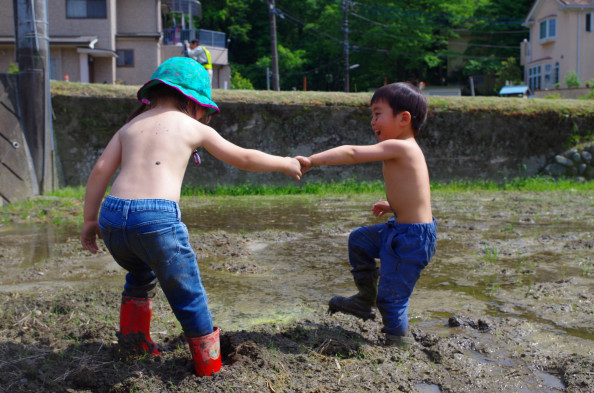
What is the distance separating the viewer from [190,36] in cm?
3484

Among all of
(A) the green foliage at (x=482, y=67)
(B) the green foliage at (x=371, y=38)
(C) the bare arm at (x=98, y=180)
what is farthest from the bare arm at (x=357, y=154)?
(A) the green foliage at (x=482, y=67)

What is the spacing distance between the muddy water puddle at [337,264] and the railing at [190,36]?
28668mm

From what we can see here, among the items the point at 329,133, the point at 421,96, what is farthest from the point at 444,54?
the point at 421,96

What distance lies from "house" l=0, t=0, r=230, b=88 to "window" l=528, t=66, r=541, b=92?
2426 cm

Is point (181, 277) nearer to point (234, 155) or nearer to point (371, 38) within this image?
point (234, 155)

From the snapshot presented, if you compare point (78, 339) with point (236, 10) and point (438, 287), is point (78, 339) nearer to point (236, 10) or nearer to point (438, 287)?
point (438, 287)

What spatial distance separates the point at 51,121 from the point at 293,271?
19.6ft

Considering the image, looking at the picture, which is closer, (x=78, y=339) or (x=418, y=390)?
(x=418, y=390)

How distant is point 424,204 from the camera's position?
10.3 feet

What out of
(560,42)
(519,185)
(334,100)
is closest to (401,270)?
(334,100)

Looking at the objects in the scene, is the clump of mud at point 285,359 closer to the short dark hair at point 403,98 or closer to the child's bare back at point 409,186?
the child's bare back at point 409,186

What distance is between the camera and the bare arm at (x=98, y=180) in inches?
108

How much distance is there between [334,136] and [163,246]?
7.97 m

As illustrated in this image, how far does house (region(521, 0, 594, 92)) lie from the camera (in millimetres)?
34906
